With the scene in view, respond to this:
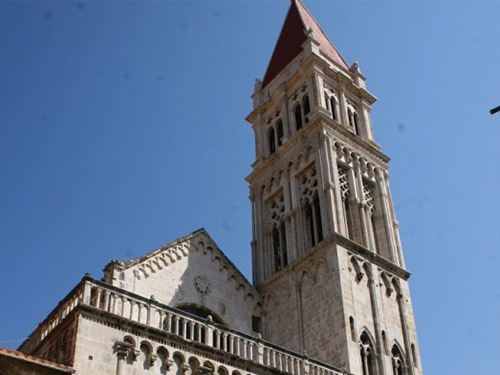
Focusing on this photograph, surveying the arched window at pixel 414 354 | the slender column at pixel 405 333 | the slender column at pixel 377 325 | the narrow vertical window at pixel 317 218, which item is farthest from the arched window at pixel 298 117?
the arched window at pixel 414 354

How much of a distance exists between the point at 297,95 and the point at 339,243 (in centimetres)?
815

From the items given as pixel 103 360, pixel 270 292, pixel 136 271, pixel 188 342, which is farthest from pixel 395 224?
pixel 103 360

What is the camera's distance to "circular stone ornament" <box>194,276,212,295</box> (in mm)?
22750

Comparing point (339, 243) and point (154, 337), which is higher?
point (339, 243)

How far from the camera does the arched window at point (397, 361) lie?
22062 millimetres

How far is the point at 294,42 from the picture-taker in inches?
1238

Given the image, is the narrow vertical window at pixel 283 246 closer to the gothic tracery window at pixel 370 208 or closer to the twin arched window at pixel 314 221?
the twin arched window at pixel 314 221

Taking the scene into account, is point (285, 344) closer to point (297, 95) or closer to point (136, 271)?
point (136, 271)

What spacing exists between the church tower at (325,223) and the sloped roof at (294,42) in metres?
0.10

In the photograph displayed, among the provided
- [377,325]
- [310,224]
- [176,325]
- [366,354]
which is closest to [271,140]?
[310,224]

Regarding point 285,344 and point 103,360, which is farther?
point 285,344

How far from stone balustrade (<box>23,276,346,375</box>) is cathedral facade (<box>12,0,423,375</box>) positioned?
4cm

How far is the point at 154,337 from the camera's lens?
1605 centimetres

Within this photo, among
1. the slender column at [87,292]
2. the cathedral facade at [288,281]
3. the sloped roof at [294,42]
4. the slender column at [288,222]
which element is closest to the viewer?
the slender column at [87,292]
